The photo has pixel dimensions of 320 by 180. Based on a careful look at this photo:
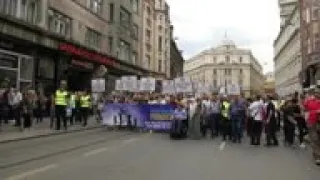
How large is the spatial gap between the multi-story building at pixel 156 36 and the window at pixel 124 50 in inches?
317

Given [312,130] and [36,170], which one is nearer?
[36,170]

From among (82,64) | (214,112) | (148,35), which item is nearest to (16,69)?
(82,64)

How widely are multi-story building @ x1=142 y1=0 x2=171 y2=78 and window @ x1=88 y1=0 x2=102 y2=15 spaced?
17.6m

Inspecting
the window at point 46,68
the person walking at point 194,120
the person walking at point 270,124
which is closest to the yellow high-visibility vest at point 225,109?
the person walking at point 194,120

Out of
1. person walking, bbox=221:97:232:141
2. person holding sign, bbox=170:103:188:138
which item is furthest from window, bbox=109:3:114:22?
person walking, bbox=221:97:232:141

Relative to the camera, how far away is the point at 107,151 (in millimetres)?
15016

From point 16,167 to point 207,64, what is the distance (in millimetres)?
159735

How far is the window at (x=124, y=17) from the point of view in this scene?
50.5 meters

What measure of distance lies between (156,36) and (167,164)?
2339 inches

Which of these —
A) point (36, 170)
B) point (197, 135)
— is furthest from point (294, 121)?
point (36, 170)

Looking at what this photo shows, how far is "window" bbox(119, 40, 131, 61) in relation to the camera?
49.9m

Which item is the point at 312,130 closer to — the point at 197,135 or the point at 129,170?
the point at 129,170

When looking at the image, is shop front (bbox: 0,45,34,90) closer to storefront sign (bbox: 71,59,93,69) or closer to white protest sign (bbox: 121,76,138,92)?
white protest sign (bbox: 121,76,138,92)

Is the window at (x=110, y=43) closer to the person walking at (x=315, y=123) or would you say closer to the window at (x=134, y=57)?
the window at (x=134, y=57)
